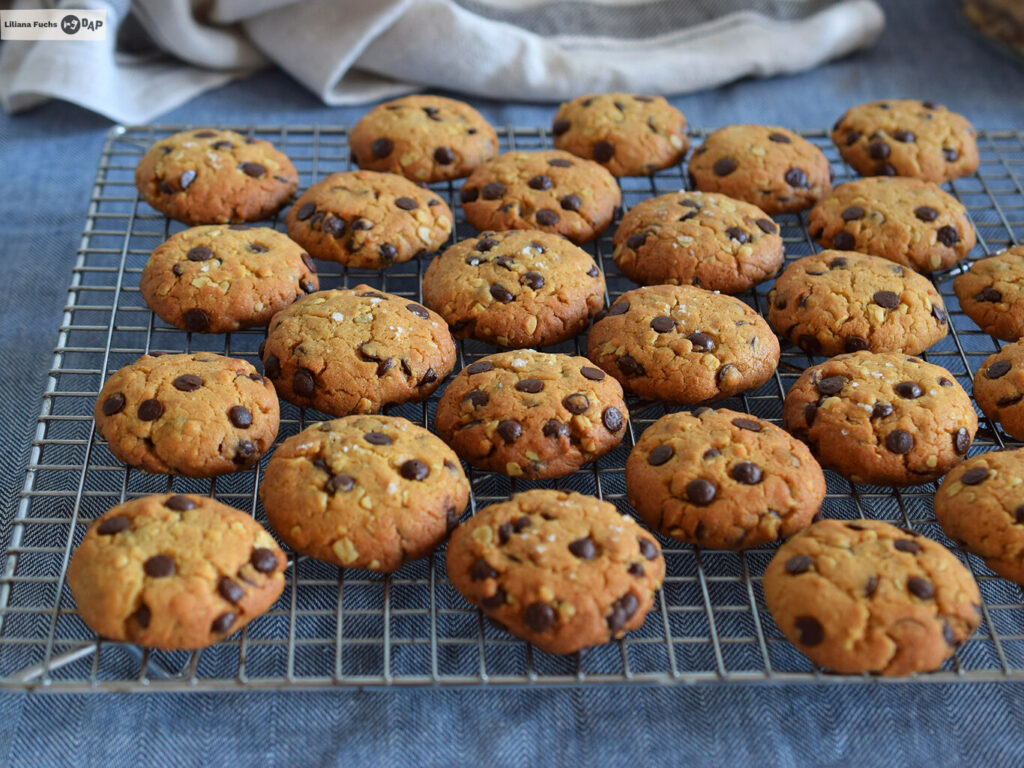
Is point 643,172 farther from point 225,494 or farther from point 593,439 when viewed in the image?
point 225,494

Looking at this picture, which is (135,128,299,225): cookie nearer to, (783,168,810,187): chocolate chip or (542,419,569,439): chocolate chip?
(542,419,569,439): chocolate chip

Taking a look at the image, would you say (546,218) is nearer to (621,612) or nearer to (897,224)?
(897,224)

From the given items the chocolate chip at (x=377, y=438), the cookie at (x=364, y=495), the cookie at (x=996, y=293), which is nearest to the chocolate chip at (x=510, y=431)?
the cookie at (x=364, y=495)

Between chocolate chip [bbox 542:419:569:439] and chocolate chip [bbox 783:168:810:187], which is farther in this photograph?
chocolate chip [bbox 783:168:810:187]

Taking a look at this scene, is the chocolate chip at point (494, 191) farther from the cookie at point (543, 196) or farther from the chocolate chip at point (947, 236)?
the chocolate chip at point (947, 236)

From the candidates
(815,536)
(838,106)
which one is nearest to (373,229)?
(815,536)

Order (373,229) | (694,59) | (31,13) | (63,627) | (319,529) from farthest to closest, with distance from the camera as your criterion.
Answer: (694,59), (31,13), (373,229), (63,627), (319,529)

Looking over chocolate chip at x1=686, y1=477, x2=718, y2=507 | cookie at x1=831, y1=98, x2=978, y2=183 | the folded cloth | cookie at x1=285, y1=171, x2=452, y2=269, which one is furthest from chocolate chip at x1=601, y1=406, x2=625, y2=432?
the folded cloth
